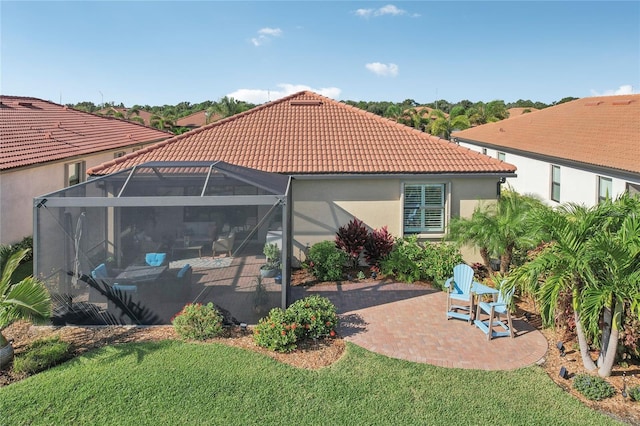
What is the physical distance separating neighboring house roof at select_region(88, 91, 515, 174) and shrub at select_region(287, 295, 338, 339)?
5.63m

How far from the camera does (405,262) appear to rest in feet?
44.2

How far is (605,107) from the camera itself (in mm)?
27953

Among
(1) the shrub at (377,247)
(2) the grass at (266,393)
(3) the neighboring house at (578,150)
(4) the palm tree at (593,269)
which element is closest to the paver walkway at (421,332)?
(2) the grass at (266,393)

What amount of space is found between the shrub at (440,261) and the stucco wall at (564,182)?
27.3ft

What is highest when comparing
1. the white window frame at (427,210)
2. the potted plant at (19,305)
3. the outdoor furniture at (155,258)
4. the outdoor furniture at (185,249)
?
the white window frame at (427,210)

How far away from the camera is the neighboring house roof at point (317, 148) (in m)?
14.6

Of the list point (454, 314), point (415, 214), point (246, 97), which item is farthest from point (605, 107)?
point (246, 97)

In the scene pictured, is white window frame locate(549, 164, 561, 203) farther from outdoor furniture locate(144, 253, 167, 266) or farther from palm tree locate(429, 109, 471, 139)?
palm tree locate(429, 109, 471, 139)

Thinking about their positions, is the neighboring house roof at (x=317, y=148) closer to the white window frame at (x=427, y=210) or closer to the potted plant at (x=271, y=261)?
the white window frame at (x=427, y=210)

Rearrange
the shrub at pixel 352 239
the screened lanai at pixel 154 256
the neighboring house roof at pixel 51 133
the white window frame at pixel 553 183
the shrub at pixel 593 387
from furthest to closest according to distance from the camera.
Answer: the white window frame at pixel 553 183
the neighboring house roof at pixel 51 133
the shrub at pixel 352 239
the screened lanai at pixel 154 256
the shrub at pixel 593 387

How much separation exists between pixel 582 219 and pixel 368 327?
478 centimetres

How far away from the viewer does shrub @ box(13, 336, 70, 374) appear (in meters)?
7.77

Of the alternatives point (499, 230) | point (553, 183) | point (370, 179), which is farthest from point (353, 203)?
point (553, 183)

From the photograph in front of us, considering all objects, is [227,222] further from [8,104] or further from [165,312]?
[8,104]
